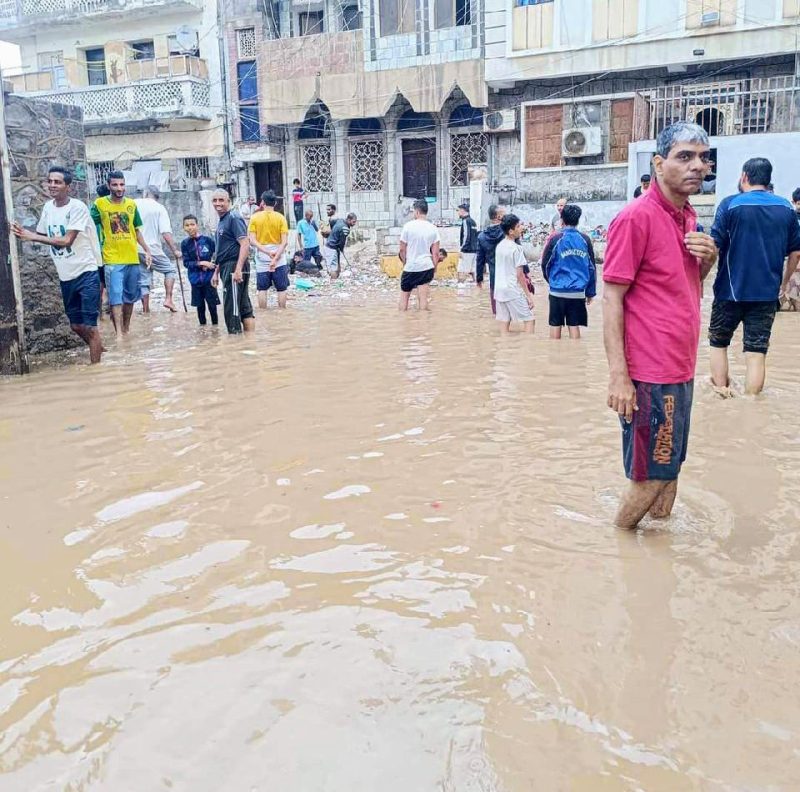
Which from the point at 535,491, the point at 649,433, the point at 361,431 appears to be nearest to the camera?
the point at 649,433

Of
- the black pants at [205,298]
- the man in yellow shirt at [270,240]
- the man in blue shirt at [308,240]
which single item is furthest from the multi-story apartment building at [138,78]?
the black pants at [205,298]

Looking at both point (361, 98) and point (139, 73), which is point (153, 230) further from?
point (139, 73)

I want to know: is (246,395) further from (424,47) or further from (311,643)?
(424,47)

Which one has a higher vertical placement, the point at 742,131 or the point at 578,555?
the point at 742,131

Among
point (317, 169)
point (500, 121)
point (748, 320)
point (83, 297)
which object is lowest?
point (748, 320)

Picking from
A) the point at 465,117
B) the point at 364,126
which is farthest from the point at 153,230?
the point at 364,126

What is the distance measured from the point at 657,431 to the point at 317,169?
2288 cm

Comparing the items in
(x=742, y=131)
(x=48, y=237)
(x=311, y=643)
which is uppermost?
(x=742, y=131)

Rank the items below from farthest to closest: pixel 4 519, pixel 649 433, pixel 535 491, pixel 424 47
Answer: pixel 424 47 < pixel 535 491 < pixel 4 519 < pixel 649 433

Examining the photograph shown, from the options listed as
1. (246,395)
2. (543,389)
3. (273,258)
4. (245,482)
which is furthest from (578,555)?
(273,258)

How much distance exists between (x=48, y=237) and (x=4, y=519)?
12.9 feet

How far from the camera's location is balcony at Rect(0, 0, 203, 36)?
1006 inches

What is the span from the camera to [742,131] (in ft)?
60.6

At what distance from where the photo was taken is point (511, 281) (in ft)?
28.5
